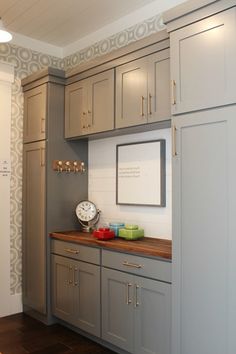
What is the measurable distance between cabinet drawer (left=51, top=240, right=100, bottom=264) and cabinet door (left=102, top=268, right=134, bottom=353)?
15cm

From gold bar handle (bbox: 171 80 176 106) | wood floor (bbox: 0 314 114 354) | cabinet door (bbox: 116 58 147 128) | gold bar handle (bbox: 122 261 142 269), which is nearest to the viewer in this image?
gold bar handle (bbox: 171 80 176 106)

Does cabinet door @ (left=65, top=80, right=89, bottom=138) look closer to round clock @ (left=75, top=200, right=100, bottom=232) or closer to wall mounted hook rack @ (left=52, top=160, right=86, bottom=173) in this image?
wall mounted hook rack @ (left=52, top=160, right=86, bottom=173)

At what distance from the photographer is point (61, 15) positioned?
324 cm

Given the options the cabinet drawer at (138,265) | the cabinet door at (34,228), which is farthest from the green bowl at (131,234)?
the cabinet door at (34,228)

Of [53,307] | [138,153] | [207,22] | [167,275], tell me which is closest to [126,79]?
[138,153]

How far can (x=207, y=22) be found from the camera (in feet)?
6.68

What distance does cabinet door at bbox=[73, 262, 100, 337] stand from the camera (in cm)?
280

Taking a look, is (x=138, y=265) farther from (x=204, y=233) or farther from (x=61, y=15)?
(x=61, y=15)

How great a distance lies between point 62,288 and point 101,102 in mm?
1723

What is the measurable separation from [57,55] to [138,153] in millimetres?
1722

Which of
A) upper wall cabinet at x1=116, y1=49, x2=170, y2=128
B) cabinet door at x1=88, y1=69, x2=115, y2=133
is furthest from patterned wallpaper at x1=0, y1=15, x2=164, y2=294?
upper wall cabinet at x1=116, y1=49, x2=170, y2=128

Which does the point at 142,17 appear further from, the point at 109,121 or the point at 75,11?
the point at 109,121

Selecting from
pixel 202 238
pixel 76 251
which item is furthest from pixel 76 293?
pixel 202 238

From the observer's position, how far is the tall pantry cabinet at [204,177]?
6.29 feet
